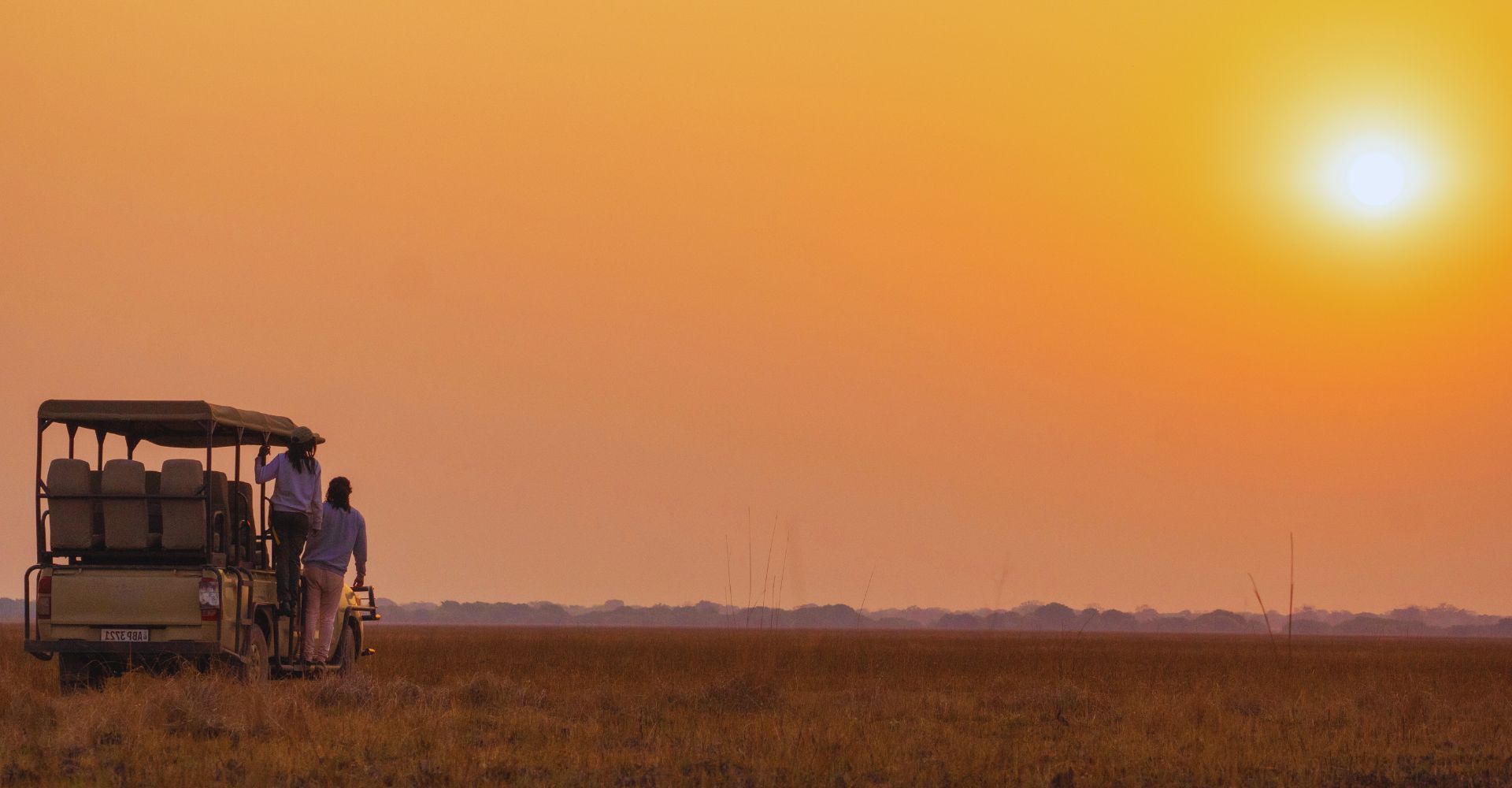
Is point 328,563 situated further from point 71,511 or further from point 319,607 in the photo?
point 71,511

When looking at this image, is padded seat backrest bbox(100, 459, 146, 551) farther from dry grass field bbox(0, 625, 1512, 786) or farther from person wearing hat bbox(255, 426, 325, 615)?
dry grass field bbox(0, 625, 1512, 786)

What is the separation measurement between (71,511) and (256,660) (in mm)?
2297

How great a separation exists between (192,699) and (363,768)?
3.17 m

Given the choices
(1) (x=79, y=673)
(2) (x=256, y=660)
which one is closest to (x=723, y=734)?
(2) (x=256, y=660)

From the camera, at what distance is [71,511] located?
17.3m

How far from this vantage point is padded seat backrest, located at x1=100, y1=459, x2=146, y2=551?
17266mm

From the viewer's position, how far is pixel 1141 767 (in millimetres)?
13094

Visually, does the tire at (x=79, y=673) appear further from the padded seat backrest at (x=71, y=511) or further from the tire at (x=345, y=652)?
the tire at (x=345, y=652)

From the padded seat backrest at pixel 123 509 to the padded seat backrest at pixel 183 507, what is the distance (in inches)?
9.5

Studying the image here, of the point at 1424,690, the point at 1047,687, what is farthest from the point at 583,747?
the point at 1424,690

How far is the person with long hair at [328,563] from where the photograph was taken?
18875mm

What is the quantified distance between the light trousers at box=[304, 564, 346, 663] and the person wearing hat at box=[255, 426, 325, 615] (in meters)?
0.28

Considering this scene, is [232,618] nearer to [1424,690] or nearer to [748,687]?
[748,687]

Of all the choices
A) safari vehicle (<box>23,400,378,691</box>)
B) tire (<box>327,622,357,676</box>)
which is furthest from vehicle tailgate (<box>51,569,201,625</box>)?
tire (<box>327,622,357,676</box>)
